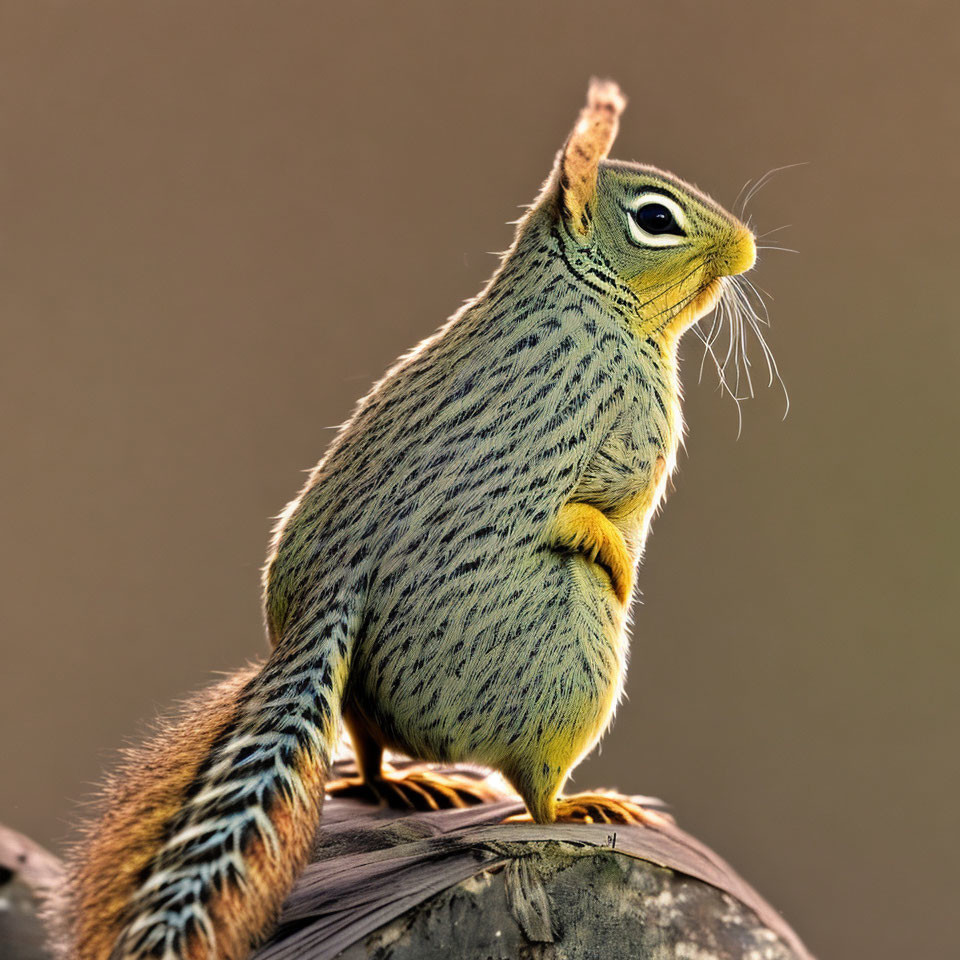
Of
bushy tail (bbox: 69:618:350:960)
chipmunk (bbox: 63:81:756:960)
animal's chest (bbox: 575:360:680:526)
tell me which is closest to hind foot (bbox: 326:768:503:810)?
chipmunk (bbox: 63:81:756:960)

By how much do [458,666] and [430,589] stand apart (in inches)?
3.0

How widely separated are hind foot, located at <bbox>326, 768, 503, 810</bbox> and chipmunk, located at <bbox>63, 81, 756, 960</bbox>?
2.5 inches

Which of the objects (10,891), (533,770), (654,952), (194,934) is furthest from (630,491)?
(10,891)

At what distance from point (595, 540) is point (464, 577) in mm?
137

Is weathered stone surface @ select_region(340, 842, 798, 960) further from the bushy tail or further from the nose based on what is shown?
the nose

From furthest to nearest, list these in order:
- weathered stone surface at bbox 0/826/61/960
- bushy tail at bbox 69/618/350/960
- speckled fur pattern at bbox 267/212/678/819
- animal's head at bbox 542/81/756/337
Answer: weathered stone surface at bbox 0/826/61/960, animal's head at bbox 542/81/756/337, speckled fur pattern at bbox 267/212/678/819, bushy tail at bbox 69/618/350/960

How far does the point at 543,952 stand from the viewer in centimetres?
94

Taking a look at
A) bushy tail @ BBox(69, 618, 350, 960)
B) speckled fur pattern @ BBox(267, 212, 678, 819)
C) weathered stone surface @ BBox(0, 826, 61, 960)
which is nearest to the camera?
bushy tail @ BBox(69, 618, 350, 960)

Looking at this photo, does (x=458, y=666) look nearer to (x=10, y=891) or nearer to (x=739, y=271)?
(x=739, y=271)

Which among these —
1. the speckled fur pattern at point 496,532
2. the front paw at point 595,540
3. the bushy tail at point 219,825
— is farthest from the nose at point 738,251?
the bushy tail at point 219,825

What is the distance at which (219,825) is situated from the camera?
0.90 m

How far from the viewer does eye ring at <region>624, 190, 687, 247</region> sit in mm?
1193

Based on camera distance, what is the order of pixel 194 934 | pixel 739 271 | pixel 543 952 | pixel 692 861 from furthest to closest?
pixel 739 271
pixel 692 861
pixel 543 952
pixel 194 934

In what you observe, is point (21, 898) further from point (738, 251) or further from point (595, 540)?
point (738, 251)
